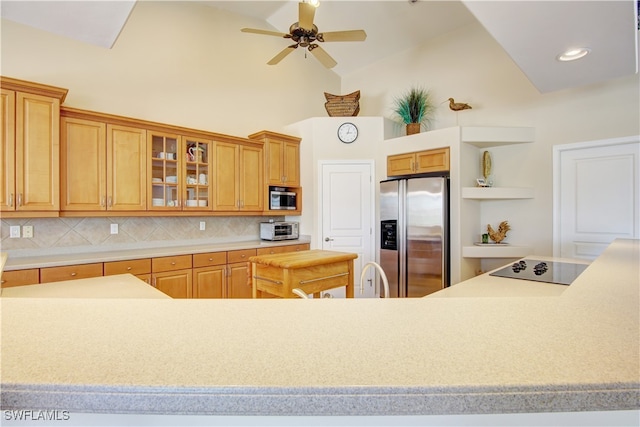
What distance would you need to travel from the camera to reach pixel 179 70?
4059mm

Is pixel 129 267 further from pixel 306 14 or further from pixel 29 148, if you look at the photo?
pixel 306 14

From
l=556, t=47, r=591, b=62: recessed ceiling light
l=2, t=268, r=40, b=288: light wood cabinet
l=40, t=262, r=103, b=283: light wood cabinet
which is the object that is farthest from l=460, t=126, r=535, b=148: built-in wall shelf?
l=2, t=268, r=40, b=288: light wood cabinet

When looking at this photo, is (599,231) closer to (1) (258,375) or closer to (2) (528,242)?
(2) (528,242)

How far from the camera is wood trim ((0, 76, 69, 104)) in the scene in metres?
2.57

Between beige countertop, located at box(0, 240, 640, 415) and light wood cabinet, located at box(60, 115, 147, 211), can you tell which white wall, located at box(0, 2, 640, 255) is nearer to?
light wood cabinet, located at box(60, 115, 147, 211)

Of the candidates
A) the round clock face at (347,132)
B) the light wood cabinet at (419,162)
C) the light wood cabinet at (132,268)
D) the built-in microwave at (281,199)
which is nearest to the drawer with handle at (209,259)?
the light wood cabinet at (132,268)

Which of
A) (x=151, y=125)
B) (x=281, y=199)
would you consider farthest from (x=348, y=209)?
(x=151, y=125)

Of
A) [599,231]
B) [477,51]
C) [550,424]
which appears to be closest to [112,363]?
[550,424]

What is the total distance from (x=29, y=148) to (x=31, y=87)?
1.65 ft

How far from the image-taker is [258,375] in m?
0.49

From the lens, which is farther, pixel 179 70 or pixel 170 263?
pixel 179 70

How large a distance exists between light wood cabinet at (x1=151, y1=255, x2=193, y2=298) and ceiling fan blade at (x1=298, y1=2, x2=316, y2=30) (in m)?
2.56

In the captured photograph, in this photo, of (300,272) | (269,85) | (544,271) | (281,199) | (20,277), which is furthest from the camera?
(269,85)

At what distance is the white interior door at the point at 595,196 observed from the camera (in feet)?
10.8
